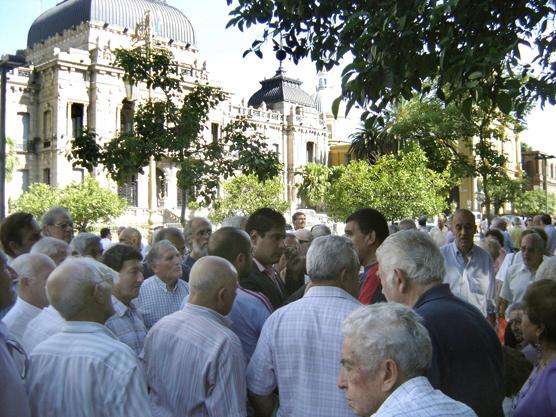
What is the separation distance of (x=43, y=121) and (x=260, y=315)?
4410cm

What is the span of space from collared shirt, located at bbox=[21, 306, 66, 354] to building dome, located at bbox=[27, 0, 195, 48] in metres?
48.2

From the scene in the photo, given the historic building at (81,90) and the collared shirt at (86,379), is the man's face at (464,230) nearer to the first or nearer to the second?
the collared shirt at (86,379)

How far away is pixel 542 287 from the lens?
139 inches

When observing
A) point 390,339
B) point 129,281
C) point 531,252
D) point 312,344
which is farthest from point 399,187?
point 390,339

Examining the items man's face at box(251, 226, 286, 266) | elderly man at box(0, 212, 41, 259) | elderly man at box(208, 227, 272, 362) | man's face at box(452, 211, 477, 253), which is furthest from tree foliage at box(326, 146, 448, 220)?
elderly man at box(208, 227, 272, 362)

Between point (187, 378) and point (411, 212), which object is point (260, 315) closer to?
point (187, 378)

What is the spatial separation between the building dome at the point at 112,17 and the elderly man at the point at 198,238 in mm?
44795

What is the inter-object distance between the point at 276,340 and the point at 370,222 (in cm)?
161

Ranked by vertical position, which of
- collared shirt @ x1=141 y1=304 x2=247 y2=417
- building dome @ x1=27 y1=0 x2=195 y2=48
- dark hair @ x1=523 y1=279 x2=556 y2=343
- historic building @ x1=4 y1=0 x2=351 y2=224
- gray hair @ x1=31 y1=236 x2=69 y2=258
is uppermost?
building dome @ x1=27 y1=0 x2=195 y2=48

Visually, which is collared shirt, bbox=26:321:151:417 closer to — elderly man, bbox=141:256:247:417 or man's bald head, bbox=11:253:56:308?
elderly man, bbox=141:256:247:417

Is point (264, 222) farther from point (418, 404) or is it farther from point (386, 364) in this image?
point (418, 404)

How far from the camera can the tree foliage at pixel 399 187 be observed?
35.6m

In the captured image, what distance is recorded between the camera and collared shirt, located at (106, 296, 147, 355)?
4504 mm

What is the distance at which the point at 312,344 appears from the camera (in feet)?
11.5
